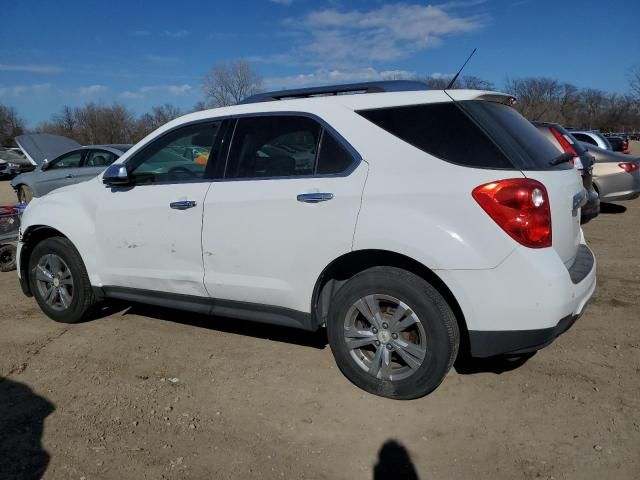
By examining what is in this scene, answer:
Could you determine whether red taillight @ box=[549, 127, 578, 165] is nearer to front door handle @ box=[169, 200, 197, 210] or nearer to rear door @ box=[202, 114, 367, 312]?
rear door @ box=[202, 114, 367, 312]

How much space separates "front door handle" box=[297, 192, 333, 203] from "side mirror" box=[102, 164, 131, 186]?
1562 mm

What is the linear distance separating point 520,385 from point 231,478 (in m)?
1.94

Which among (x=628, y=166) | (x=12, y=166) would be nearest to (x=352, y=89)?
(x=628, y=166)

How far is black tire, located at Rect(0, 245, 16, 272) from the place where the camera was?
688cm

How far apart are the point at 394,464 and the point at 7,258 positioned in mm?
6437

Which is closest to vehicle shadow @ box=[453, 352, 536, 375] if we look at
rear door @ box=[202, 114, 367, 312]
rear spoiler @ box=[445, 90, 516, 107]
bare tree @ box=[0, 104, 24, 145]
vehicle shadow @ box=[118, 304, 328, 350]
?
vehicle shadow @ box=[118, 304, 328, 350]

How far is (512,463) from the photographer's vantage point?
2619 millimetres

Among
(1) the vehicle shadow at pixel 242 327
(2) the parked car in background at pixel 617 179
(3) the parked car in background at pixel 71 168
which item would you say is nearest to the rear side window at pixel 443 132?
(1) the vehicle shadow at pixel 242 327

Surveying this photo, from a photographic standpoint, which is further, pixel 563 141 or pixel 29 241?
pixel 563 141

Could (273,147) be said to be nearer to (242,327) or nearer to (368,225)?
(368,225)

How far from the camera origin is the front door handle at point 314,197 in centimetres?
319

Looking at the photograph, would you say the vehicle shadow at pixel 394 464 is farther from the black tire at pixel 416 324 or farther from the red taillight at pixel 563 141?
the red taillight at pixel 563 141

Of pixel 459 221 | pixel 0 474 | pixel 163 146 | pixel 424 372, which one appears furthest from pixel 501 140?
Result: pixel 0 474

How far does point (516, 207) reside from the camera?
2.74m
